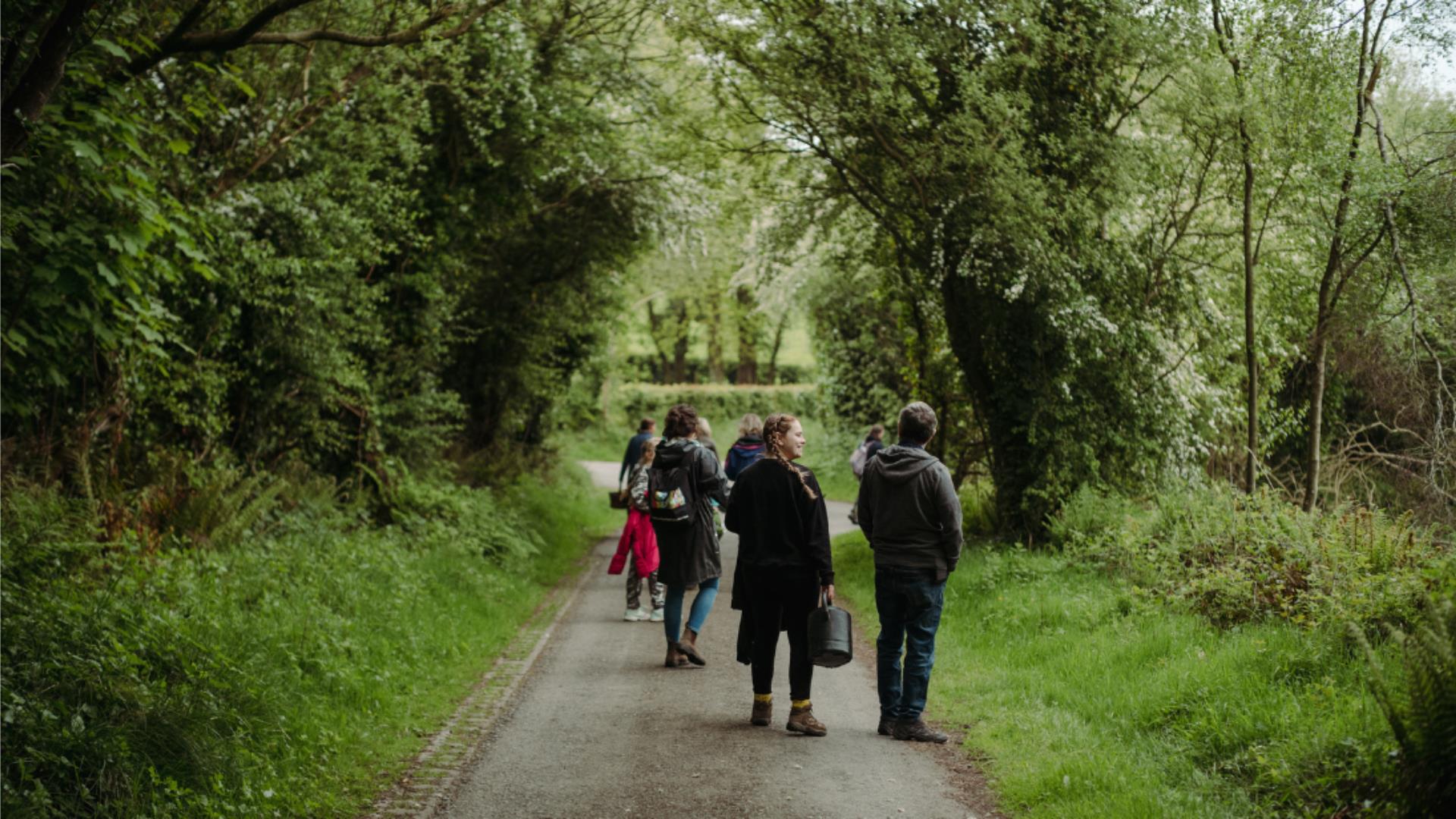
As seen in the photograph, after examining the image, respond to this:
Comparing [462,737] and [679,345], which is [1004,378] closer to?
[462,737]

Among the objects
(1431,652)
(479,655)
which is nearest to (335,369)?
(479,655)

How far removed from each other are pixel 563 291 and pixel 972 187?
1012cm

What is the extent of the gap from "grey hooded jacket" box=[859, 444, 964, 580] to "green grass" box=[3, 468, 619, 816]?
332cm

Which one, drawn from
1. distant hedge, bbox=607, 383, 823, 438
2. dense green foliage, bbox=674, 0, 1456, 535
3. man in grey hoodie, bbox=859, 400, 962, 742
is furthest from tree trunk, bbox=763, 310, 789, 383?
man in grey hoodie, bbox=859, 400, 962, 742

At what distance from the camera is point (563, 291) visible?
2194 centimetres

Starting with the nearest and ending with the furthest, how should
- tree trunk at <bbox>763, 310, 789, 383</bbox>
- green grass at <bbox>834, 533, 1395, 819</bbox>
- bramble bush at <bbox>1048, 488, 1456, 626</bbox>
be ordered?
1. green grass at <bbox>834, 533, 1395, 819</bbox>
2. bramble bush at <bbox>1048, 488, 1456, 626</bbox>
3. tree trunk at <bbox>763, 310, 789, 383</bbox>

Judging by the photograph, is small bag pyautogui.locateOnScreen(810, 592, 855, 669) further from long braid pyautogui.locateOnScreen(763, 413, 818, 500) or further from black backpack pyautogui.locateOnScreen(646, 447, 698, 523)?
black backpack pyautogui.locateOnScreen(646, 447, 698, 523)

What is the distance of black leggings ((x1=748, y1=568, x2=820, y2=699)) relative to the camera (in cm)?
791

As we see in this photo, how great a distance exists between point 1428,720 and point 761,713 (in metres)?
4.42

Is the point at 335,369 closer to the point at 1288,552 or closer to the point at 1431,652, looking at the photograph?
the point at 1288,552

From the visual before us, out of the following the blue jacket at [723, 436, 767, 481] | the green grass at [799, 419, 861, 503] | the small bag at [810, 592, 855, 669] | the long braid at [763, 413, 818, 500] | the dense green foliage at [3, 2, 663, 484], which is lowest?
the green grass at [799, 419, 861, 503]

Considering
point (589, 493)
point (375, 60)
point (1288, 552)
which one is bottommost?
point (589, 493)

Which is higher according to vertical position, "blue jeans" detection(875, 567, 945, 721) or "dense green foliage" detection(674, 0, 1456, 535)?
"dense green foliage" detection(674, 0, 1456, 535)

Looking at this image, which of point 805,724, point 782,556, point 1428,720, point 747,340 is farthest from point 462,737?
point 747,340
